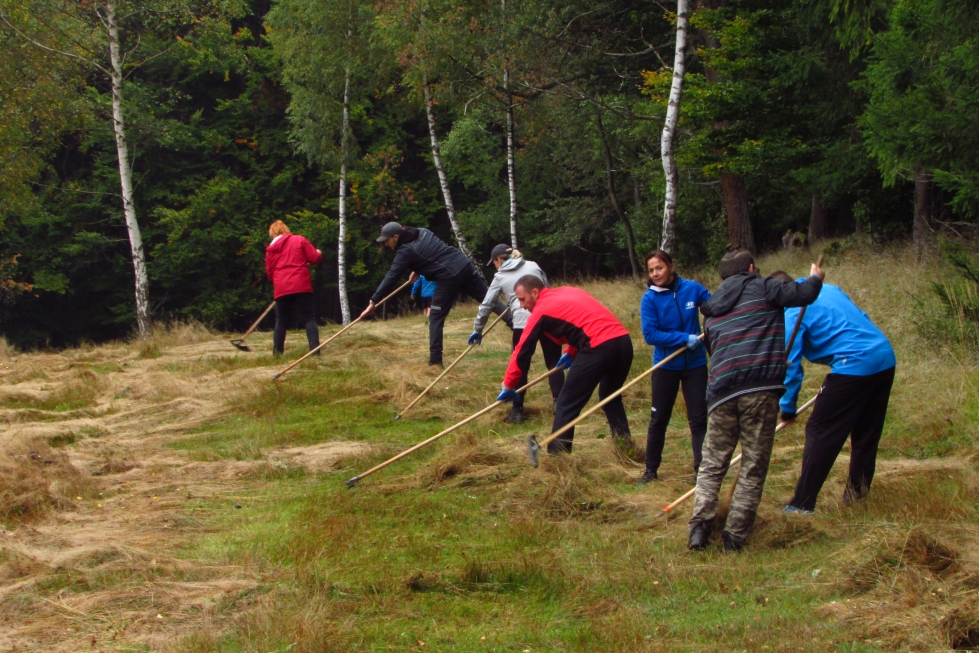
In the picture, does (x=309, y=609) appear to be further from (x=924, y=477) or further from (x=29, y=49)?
(x=29, y=49)

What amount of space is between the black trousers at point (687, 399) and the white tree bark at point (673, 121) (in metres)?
7.74

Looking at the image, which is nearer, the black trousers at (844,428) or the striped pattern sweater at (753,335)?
the striped pattern sweater at (753,335)

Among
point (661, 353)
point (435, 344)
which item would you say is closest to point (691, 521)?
point (661, 353)

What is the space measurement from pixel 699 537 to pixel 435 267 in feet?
21.6

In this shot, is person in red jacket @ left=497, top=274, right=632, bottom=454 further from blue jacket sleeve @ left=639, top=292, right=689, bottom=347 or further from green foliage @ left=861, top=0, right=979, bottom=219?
green foliage @ left=861, top=0, right=979, bottom=219

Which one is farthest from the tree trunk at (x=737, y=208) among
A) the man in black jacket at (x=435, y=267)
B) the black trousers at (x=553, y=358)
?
the black trousers at (x=553, y=358)

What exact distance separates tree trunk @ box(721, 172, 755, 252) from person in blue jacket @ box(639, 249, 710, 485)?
1119 cm

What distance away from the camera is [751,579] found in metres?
5.06

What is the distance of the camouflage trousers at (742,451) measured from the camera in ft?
17.9

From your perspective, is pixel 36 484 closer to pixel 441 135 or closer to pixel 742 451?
pixel 742 451

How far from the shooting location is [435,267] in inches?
457

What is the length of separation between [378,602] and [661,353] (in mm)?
3014

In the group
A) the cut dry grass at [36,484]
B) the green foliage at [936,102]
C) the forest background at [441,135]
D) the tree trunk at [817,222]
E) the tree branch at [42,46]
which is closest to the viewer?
the cut dry grass at [36,484]

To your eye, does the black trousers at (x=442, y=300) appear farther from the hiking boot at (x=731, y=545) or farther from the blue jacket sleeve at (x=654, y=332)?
the hiking boot at (x=731, y=545)
